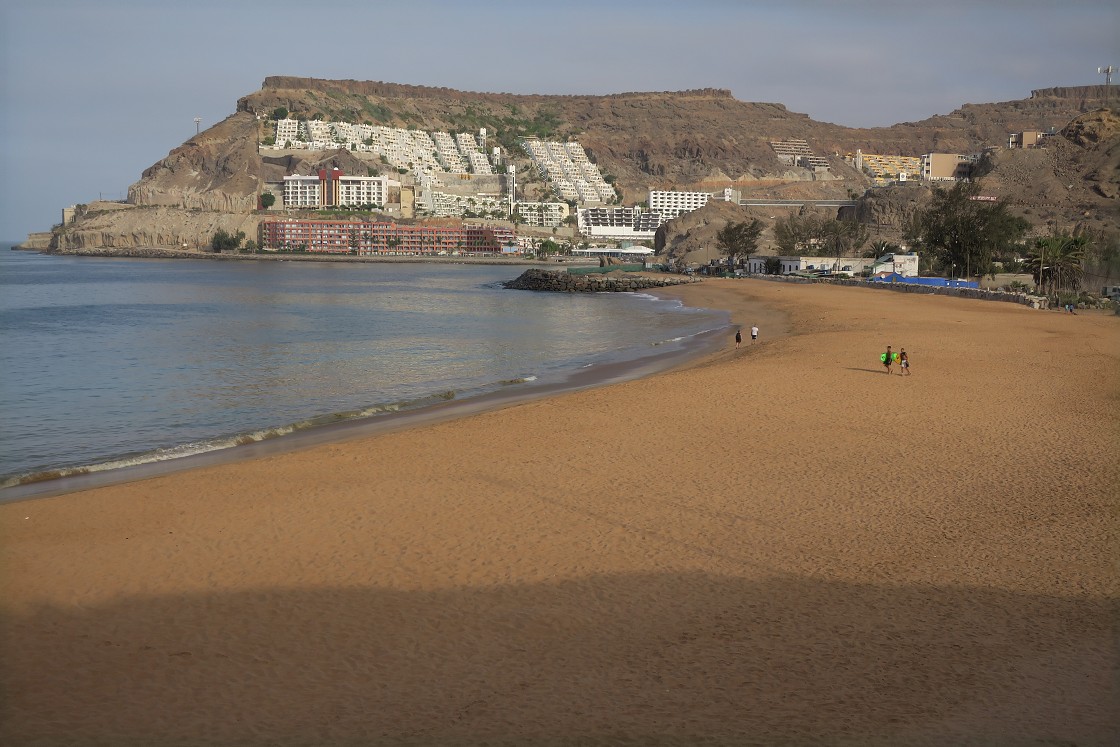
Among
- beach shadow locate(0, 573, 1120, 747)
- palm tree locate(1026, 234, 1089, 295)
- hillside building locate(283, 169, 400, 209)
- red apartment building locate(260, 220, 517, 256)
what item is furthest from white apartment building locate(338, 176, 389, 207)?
beach shadow locate(0, 573, 1120, 747)

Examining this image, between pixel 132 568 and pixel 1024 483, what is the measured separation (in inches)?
472

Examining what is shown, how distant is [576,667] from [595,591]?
174 cm

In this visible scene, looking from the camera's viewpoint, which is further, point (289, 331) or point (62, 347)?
point (289, 331)

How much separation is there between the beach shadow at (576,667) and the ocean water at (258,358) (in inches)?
355

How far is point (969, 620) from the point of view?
8.59 metres

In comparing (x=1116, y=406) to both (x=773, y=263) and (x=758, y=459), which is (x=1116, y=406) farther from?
(x=773, y=263)

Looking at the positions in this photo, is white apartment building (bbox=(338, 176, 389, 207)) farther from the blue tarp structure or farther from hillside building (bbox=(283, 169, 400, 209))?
the blue tarp structure

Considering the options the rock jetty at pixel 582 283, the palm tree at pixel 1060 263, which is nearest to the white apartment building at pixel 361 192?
the rock jetty at pixel 582 283

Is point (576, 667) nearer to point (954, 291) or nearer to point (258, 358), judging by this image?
point (258, 358)

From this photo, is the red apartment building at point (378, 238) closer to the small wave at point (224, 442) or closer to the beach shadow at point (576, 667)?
the small wave at point (224, 442)

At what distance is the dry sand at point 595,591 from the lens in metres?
7.04

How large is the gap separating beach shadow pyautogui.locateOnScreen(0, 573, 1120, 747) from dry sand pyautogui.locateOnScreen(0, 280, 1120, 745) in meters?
0.03

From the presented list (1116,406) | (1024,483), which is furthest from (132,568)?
(1116,406)

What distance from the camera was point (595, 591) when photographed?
9570 mm
